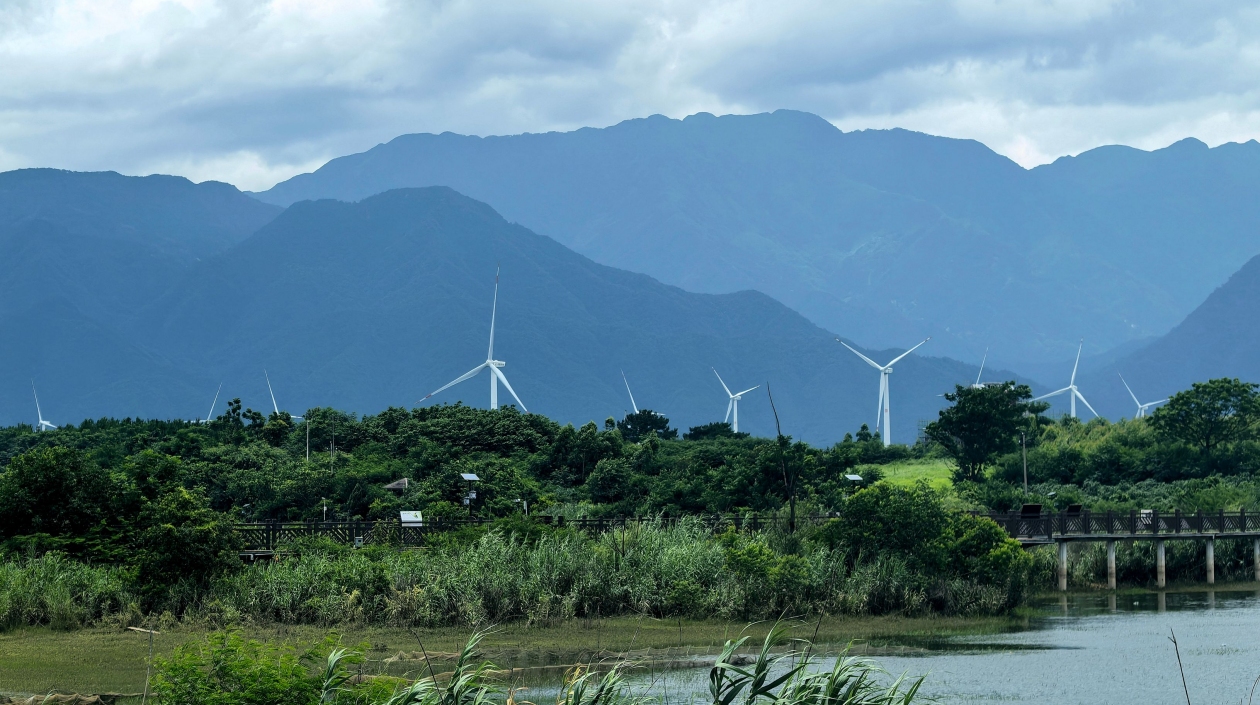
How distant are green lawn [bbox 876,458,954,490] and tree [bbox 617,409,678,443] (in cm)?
2004

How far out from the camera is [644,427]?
112 metres

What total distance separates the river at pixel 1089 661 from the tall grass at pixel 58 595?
1557cm

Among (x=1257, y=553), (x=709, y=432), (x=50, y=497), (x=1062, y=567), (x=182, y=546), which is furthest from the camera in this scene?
(x=709, y=432)

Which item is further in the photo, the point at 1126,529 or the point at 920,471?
Answer: the point at 920,471

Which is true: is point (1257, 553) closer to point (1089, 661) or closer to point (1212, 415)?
point (1212, 415)

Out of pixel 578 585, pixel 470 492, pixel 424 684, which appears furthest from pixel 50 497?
pixel 424 684

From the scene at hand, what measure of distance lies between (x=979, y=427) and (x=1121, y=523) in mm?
28803

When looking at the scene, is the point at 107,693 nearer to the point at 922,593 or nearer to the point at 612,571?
the point at 612,571

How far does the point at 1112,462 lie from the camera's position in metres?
82.1

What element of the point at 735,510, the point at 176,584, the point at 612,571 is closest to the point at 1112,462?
the point at 735,510

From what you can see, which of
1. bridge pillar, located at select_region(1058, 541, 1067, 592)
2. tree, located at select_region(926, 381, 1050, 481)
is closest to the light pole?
bridge pillar, located at select_region(1058, 541, 1067, 592)

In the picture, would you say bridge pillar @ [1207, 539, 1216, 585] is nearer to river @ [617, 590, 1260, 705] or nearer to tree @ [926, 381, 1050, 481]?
river @ [617, 590, 1260, 705]

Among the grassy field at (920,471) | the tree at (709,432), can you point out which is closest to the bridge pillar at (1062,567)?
the grassy field at (920,471)

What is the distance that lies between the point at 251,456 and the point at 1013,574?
131 feet
